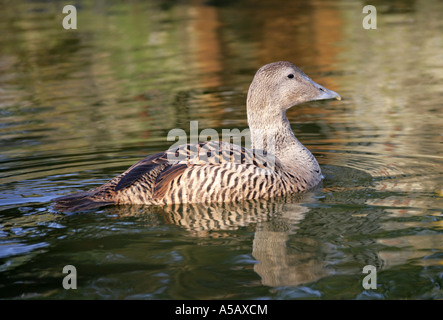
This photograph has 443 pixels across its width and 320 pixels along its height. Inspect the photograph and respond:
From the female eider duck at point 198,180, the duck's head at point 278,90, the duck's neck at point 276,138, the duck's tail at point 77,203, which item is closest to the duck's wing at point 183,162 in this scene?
the female eider duck at point 198,180

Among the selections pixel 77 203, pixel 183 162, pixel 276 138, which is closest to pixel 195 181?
pixel 183 162

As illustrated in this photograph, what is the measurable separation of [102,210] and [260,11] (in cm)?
2076

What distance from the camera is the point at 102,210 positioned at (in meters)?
6.82

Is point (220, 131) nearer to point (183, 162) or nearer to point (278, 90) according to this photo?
point (278, 90)

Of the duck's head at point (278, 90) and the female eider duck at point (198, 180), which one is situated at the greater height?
the duck's head at point (278, 90)

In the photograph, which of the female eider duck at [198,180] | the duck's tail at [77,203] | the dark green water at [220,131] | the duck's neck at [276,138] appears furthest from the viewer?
the duck's neck at [276,138]

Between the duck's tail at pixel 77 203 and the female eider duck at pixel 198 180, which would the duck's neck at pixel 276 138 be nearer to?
the female eider duck at pixel 198 180

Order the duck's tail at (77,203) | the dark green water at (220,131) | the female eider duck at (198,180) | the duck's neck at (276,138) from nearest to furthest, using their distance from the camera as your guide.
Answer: the dark green water at (220,131) → the duck's tail at (77,203) → the female eider duck at (198,180) → the duck's neck at (276,138)

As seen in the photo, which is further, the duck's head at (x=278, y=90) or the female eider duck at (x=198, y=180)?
the duck's head at (x=278, y=90)

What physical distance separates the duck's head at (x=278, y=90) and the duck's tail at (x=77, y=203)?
2113 mm

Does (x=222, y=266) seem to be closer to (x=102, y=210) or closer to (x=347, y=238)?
(x=347, y=238)

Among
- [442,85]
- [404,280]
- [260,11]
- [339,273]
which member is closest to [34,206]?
[339,273]

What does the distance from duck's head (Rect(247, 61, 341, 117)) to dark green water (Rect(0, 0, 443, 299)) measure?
3.10ft

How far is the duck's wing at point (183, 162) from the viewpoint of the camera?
689 cm
